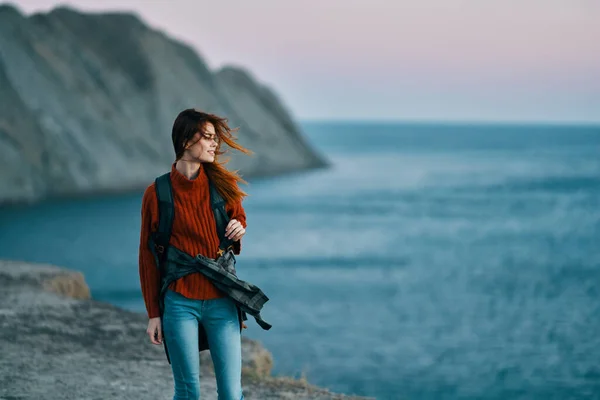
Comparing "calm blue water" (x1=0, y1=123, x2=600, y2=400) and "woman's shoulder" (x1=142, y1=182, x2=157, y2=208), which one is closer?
"woman's shoulder" (x1=142, y1=182, x2=157, y2=208)

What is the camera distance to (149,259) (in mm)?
4453

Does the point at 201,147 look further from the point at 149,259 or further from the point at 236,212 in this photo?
the point at 149,259

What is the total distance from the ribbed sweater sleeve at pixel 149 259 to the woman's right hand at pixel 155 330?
0.08ft

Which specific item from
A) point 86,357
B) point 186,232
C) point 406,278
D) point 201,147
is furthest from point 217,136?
point 406,278

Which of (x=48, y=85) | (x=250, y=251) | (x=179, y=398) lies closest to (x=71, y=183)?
(x=48, y=85)

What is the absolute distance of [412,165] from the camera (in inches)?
3706

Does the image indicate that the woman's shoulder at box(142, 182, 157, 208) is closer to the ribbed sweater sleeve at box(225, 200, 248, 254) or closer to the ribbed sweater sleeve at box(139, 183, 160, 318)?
the ribbed sweater sleeve at box(139, 183, 160, 318)

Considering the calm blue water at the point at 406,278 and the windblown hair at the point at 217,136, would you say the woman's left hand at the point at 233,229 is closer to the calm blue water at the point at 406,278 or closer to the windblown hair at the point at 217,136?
the windblown hair at the point at 217,136

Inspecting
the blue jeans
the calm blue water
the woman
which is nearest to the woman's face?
the woman

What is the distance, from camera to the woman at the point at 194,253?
437 centimetres

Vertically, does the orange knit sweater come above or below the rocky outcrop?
above

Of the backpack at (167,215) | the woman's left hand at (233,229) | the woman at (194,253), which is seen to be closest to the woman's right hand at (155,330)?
the woman at (194,253)

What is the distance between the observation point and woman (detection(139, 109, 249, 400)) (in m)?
4.37

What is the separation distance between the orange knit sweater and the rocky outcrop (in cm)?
252
